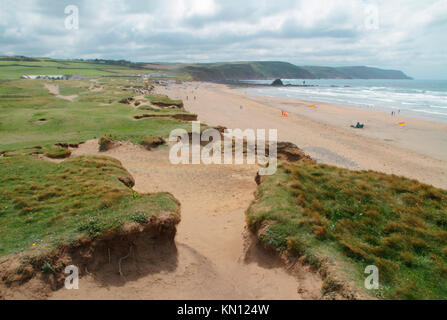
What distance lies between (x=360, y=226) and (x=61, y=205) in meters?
9.66

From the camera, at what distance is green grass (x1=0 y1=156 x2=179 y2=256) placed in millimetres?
7473

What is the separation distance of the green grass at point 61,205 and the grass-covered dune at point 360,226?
3.71 m

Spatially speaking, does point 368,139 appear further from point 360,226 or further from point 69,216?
point 69,216

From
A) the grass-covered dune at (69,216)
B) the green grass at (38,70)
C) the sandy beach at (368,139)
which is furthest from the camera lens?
the green grass at (38,70)

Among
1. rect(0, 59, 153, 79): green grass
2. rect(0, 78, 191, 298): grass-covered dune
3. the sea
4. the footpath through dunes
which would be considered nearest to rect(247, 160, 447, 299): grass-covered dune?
the footpath through dunes

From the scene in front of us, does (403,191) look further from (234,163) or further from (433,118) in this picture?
(433,118)

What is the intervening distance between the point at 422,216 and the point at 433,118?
5043cm

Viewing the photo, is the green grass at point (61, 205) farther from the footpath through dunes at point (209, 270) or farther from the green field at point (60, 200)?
the footpath through dunes at point (209, 270)

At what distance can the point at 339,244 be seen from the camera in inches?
309

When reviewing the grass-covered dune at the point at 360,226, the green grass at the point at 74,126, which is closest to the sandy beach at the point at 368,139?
the green grass at the point at 74,126

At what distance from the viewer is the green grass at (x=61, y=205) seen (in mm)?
7473

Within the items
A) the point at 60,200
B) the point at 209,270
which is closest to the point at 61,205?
the point at 60,200
